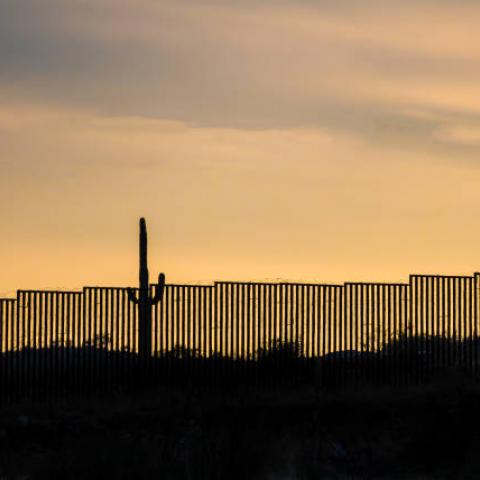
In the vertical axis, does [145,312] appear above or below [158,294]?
below

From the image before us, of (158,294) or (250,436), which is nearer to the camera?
Result: (250,436)

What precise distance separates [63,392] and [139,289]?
11.0 feet

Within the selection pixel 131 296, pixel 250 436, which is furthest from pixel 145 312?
pixel 250 436

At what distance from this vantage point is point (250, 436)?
40250 millimetres

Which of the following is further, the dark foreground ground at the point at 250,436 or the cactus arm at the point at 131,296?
the cactus arm at the point at 131,296

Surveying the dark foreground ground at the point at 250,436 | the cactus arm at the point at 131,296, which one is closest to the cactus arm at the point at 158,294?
the cactus arm at the point at 131,296

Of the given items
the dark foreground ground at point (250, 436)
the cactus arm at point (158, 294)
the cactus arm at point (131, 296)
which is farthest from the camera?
the cactus arm at point (158, 294)

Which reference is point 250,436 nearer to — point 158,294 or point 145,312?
point 145,312

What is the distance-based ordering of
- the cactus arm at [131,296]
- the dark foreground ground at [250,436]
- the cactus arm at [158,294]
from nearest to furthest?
the dark foreground ground at [250,436] < the cactus arm at [131,296] < the cactus arm at [158,294]

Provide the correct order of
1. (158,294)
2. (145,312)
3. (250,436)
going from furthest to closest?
(158,294) < (145,312) < (250,436)

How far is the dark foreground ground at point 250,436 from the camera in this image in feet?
128

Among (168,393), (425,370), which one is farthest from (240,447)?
(425,370)

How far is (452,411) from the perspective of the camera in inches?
1656

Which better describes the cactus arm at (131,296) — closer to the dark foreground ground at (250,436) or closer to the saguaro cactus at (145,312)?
the saguaro cactus at (145,312)
